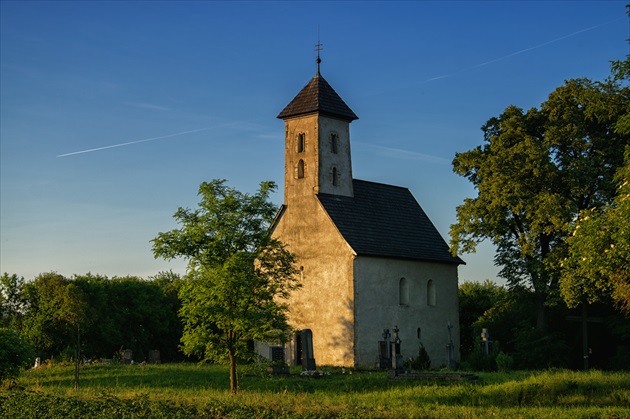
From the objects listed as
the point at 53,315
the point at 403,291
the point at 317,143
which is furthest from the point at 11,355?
the point at 403,291

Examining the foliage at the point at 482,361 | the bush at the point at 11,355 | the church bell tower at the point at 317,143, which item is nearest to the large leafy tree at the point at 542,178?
the foliage at the point at 482,361

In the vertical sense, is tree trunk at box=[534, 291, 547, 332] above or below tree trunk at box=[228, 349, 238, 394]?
above

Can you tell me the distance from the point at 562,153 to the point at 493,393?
18.7 metres

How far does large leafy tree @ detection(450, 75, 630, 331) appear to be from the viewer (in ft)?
137

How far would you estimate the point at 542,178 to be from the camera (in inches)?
1678

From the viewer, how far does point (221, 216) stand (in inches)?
1240

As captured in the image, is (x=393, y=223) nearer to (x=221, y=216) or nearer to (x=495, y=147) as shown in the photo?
(x=495, y=147)

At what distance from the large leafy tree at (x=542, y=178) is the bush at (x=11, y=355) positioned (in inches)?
855

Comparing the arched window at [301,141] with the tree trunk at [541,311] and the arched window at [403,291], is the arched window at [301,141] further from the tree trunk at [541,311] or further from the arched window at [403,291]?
the tree trunk at [541,311]

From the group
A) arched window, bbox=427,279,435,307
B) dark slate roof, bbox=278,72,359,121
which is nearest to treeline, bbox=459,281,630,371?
arched window, bbox=427,279,435,307

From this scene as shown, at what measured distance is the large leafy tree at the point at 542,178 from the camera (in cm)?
4162

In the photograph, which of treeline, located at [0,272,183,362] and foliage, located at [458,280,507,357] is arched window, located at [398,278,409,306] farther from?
treeline, located at [0,272,183,362]

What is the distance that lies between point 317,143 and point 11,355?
71.4 feet

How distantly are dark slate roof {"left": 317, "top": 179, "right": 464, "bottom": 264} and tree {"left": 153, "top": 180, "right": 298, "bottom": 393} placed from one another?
15101mm
